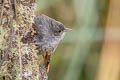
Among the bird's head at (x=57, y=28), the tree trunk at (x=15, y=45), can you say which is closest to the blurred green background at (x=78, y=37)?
the bird's head at (x=57, y=28)

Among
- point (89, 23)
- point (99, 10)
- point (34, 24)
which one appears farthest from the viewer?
point (99, 10)

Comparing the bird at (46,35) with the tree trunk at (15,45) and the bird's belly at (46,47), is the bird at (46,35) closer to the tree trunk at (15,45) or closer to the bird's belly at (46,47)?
the bird's belly at (46,47)

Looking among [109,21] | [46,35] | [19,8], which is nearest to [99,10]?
[109,21]

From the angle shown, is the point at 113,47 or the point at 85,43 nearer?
the point at 85,43

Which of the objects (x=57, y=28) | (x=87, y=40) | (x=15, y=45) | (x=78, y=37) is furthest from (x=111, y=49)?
(x=15, y=45)

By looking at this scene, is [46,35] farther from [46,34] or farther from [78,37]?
[78,37]

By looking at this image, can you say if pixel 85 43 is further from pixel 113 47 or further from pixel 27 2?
pixel 27 2
